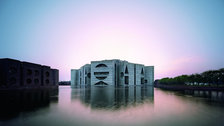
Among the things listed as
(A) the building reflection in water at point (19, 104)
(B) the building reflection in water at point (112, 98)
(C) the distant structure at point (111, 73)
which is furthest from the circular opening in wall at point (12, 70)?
(C) the distant structure at point (111, 73)

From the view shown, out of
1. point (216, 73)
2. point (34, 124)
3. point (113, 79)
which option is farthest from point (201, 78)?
point (34, 124)

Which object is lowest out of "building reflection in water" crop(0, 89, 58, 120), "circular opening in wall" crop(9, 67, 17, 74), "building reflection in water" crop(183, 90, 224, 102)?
"building reflection in water" crop(183, 90, 224, 102)

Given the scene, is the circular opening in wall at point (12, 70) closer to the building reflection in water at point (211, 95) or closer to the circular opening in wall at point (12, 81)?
the circular opening in wall at point (12, 81)

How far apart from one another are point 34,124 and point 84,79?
95.3 metres

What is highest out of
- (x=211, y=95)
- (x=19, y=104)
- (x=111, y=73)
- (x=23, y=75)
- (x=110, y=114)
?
(x=23, y=75)

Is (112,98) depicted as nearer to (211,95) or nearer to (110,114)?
(110,114)

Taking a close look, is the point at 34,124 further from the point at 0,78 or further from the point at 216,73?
the point at 216,73

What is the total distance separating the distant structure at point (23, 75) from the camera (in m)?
42.5

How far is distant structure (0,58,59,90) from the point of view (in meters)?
42.5

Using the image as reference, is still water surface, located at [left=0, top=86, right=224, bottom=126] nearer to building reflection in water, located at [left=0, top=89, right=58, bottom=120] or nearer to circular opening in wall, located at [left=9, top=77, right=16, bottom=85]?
building reflection in water, located at [left=0, top=89, right=58, bottom=120]

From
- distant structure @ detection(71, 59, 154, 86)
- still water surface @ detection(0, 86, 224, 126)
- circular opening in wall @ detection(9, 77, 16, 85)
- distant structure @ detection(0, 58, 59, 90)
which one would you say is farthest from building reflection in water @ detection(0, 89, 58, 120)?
distant structure @ detection(71, 59, 154, 86)

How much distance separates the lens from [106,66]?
91.2m

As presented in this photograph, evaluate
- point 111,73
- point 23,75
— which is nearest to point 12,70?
point 23,75

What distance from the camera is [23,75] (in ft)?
160
